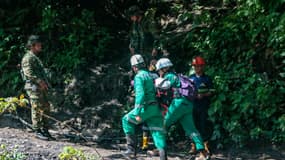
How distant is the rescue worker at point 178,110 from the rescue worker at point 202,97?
18.2 inches

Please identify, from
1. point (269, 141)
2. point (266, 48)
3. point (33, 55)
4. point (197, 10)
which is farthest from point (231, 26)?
point (33, 55)

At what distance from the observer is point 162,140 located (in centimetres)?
804

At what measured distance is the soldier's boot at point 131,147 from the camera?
27.6ft

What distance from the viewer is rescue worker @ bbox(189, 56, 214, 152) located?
28.5 ft

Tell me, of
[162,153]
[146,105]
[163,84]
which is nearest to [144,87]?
[146,105]

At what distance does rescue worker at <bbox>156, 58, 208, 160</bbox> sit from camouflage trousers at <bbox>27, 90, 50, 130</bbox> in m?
2.51

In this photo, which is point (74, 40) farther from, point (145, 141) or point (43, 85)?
point (145, 141)

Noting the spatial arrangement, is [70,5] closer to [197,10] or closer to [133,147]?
[197,10]

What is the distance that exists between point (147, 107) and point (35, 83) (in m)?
2.55

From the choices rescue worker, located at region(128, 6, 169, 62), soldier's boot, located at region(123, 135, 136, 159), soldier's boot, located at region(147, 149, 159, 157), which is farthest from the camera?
rescue worker, located at region(128, 6, 169, 62)

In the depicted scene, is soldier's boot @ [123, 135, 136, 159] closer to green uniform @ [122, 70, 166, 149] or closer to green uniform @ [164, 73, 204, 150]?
green uniform @ [122, 70, 166, 149]

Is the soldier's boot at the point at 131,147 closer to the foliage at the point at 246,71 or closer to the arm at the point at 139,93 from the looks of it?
the arm at the point at 139,93

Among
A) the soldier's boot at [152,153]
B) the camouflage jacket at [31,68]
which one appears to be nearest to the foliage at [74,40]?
the camouflage jacket at [31,68]

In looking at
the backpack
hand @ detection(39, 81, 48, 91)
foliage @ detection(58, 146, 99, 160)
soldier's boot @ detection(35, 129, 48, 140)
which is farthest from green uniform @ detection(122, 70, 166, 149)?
soldier's boot @ detection(35, 129, 48, 140)
